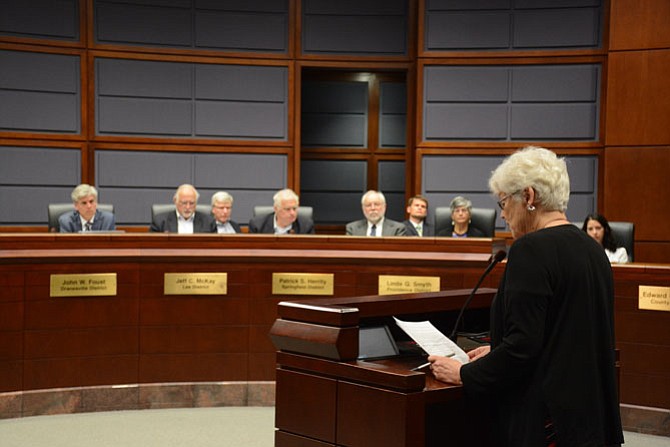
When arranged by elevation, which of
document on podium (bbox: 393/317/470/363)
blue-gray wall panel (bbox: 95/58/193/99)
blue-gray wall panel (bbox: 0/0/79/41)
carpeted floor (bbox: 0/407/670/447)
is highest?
blue-gray wall panel (bbox: 0/0/79/41)

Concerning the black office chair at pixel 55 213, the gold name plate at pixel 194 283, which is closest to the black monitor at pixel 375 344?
the gold name plate at pixel 194 283

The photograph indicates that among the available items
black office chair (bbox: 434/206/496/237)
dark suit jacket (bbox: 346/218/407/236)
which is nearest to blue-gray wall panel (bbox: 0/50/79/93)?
dark suit jacket (bbox: 346/218/407/236)

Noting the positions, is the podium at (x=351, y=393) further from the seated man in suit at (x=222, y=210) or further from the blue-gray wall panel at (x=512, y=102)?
the blue-gray wall panel at (x=512, y=102)

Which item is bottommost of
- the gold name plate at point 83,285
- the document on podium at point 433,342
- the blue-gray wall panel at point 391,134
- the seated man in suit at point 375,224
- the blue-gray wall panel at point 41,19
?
the gold name plate at point 83,285

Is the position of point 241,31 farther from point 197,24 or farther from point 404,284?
point 404,284

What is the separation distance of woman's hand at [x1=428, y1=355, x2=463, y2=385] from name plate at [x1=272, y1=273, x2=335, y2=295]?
2350 mm

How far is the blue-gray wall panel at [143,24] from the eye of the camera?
728cm

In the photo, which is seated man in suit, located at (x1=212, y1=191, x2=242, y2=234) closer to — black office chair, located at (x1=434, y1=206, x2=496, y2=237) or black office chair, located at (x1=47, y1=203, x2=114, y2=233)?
black office chair, located at (x1=47, y1=203, x2=114, y2=233)

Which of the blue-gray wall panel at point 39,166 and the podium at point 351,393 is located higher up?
the blue-gray wall panel at point 39,166

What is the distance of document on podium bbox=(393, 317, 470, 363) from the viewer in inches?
72.8

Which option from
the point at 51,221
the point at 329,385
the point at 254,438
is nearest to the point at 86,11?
the point at 51,221

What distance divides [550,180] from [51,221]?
4.93 m

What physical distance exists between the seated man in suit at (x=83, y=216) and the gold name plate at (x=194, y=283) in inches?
70.2

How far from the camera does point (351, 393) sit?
5.86ft
